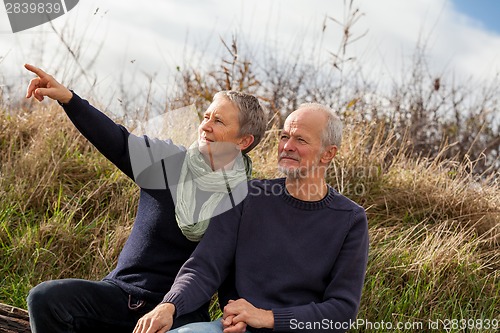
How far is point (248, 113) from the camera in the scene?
3094 mm

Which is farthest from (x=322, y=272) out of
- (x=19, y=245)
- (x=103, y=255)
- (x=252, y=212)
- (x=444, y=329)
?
(x=19, y=245)

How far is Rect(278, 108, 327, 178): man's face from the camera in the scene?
2.89 m

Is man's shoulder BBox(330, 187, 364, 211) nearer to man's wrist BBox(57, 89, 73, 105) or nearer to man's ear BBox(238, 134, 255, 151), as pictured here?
man's ear BBox(238, 134, 255, 151)

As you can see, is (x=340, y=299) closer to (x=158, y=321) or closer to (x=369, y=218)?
(x=158, y=321)

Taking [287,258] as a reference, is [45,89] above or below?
above

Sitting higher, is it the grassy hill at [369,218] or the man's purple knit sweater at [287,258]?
the man's purple knit sweater at [287,258]

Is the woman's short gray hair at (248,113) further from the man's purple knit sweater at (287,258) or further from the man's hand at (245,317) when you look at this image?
the man's hand at (245,317)

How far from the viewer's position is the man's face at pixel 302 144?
2.89 meters

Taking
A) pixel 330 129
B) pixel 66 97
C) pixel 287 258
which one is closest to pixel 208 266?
pixel 287 258

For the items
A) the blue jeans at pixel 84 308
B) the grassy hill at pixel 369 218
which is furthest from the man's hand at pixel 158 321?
the grassy hill at pixel 369 218

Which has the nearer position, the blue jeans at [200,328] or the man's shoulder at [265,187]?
the blue jeans at [200,328]

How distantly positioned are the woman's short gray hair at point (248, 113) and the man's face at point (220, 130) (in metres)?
0.02

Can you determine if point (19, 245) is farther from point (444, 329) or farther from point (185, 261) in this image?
point (444, 329)

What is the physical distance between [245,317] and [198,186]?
65 centimetres
